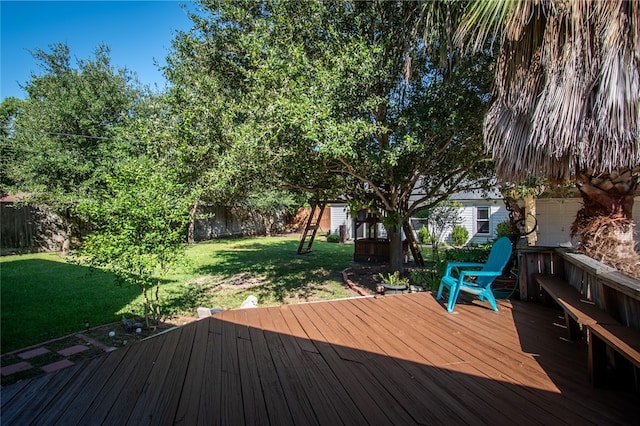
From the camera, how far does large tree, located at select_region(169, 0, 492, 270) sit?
4.78m

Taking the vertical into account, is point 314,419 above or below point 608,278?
below

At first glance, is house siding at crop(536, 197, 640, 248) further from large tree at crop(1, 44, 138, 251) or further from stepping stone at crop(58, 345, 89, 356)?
large tree at crop(1, 44, 138, 251)

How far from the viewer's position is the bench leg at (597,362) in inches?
88.0

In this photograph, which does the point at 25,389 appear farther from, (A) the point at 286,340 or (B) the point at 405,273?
(B) the point at 405,273

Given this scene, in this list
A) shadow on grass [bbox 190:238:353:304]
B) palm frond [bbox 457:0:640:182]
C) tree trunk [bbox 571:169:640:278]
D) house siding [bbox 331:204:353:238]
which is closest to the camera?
palm frond [bbox 457:0:640:182]

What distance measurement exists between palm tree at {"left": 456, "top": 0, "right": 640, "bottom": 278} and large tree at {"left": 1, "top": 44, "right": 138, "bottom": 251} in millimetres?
10351

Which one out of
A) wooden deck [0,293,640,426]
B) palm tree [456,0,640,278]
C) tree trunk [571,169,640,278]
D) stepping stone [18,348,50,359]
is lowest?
stepping stone [18,348,50,359]

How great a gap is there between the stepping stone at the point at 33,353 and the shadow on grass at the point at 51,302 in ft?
0.57

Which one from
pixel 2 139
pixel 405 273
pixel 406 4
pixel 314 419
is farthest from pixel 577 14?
pixel 2 139

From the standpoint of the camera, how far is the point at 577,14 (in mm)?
2797

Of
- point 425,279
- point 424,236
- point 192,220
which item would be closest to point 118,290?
point 192,220

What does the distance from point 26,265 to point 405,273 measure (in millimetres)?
9624

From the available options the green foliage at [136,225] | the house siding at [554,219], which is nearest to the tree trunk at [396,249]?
the green foliage at [136,225]

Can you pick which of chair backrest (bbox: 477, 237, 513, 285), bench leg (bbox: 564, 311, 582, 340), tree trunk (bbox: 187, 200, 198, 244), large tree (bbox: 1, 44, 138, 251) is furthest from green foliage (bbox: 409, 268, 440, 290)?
large tree (bbox: 1, 44, 138, 251)
